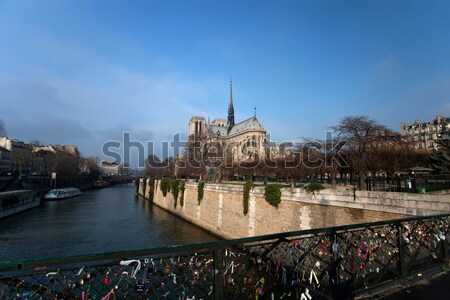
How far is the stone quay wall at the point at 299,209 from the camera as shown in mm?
10555

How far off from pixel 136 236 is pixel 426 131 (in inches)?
2856

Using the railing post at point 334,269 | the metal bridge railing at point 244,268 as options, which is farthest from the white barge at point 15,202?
the railing post at point 334,269

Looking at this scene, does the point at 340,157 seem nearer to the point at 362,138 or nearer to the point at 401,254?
the point at 362,138

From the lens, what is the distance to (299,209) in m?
15.5

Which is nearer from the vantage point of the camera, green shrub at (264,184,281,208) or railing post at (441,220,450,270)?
railing post at (441,220,450,270)

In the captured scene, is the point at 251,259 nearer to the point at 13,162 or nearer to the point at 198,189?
the point at 198,189

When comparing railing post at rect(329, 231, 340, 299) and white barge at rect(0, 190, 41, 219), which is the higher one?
railing post at rect(329, 231, 340, 299)

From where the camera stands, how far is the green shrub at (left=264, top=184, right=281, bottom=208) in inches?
659

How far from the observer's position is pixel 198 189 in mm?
28531

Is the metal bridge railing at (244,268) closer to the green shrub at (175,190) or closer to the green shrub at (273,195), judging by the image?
the green shrub at (273,195)

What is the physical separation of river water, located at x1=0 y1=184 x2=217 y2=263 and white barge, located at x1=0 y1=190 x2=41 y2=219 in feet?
3.16

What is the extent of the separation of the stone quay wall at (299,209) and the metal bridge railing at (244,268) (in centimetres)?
483

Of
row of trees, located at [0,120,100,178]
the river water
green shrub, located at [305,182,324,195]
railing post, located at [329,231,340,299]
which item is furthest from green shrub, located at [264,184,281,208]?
row of trees, located at [0,120,100,178]

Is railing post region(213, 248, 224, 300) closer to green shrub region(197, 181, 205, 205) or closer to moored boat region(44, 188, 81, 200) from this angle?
green shrub region(197, 181, 205, 205)
